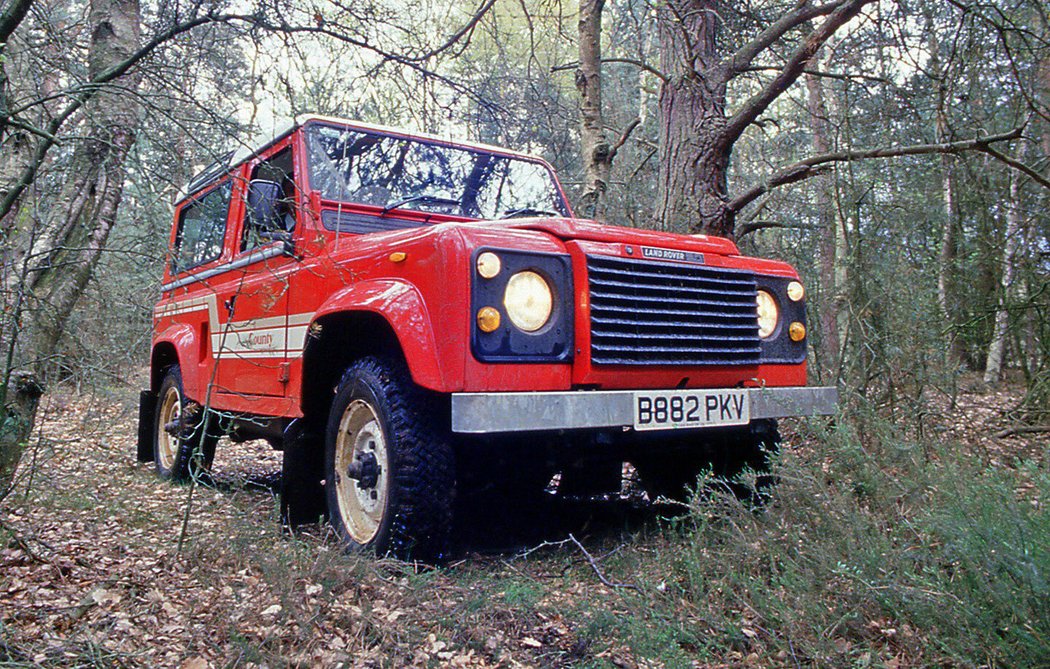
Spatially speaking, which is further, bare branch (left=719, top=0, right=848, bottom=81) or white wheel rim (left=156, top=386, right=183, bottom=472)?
white wheel rim (left=156, top=386, right=183, bottom=472)

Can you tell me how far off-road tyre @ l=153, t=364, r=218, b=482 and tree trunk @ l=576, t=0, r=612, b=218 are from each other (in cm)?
343

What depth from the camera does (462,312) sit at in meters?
2.99

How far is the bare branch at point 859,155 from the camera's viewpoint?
16.4 ft

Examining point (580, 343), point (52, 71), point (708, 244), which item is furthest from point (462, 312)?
point (52, 71)

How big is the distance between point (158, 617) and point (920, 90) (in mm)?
6677

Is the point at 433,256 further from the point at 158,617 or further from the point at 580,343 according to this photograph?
the point at 158,617

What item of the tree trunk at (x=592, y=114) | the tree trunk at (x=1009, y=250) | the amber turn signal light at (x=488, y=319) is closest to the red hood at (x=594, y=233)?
the amber turn signal light at (x=488, y=319)

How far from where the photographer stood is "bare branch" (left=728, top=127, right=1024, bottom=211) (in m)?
5.00

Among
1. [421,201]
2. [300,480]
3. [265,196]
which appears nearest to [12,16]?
[265,196]

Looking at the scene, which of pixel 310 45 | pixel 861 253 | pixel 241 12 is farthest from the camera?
pixel 861 253

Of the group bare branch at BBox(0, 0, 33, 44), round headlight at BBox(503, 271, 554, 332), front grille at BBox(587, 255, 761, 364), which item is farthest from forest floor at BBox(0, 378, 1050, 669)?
bare branch at BBox(0, 0, 33, 44)

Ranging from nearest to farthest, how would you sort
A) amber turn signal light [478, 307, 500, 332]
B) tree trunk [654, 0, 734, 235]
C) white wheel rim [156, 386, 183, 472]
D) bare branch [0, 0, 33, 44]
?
bare branch [0, 0, 33, 44] < amber turn signal light [478, 307, 500, 332] < tree trunk [654, 0, 734, 235] < white wheel rim [156, 386, 183, 472]

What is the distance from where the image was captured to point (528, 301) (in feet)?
10.3

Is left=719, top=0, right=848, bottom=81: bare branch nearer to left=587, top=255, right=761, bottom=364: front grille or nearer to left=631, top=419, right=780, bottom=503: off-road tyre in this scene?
left=587, top=255, right=761, bottom=364: front grille
